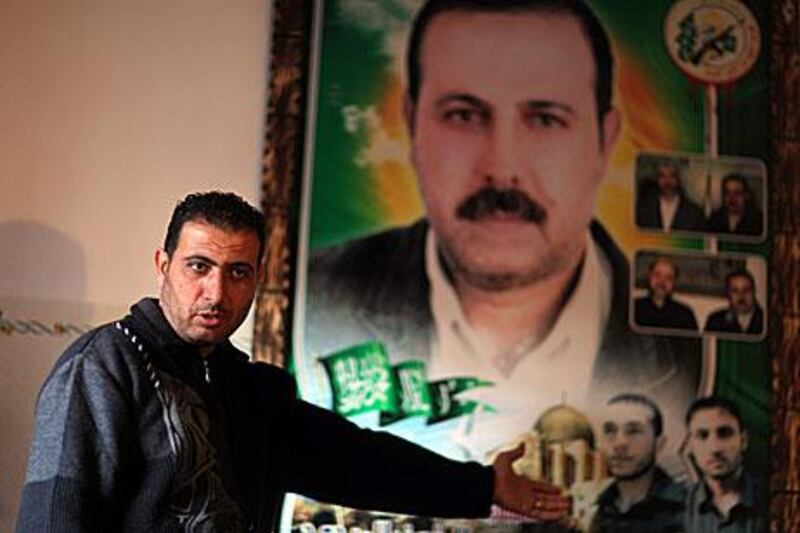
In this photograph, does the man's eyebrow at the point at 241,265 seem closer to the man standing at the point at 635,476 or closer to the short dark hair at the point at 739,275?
the man standing at the point at 635,476

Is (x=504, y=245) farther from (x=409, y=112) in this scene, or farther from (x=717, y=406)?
(x=717, y=406)

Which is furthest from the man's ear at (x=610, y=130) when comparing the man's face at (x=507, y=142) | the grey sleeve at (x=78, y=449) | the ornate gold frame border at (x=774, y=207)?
the grey sleeve at (x=78, y=449)

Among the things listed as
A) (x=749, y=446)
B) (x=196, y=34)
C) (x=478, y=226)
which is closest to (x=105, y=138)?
(x=196, y=34)

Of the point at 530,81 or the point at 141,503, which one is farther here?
the point at 530,81

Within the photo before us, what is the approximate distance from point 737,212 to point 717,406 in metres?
0.42

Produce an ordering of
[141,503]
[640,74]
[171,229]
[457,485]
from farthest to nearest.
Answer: [640,74] < [457,485] < [171,229] < [141,503]

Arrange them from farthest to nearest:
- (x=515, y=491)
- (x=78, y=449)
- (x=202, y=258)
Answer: (x=515, y=491)
(x=202, y=258)
(x=78, y=449)

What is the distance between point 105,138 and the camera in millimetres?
2373

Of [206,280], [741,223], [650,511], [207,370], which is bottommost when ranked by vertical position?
[650,511]

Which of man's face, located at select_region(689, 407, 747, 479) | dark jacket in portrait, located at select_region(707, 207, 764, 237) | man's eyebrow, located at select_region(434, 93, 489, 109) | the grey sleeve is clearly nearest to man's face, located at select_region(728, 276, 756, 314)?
dark jacket in portrait, located at select_region(707, 207, 764, 237)

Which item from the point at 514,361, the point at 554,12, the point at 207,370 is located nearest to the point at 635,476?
the point at 514,361

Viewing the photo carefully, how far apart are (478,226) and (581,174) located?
25 cm

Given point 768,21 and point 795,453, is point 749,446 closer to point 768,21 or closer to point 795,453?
point 795,453

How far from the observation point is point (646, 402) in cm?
245
